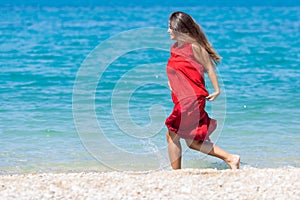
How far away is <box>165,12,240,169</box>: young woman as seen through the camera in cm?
530

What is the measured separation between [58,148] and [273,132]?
2639 millimetres

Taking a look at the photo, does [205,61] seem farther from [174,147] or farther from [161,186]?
[161,186]

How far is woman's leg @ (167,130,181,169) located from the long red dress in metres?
0.09

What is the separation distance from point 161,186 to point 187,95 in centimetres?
99

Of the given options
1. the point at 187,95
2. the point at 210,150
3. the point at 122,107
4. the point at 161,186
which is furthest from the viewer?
the point at 122,107

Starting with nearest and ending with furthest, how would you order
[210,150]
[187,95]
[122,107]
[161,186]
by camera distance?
[161,186] < [187,95] < [210,150] < [122,107]

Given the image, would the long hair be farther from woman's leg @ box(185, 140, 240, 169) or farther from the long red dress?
woman's leg @ box(185, 140, 240, 169)

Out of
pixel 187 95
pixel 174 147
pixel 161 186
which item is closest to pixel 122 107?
pixel 174 147

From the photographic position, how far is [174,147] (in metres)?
5.50

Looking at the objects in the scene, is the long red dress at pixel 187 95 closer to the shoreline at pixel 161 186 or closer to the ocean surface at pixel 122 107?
the shoreline at pixel 161 186

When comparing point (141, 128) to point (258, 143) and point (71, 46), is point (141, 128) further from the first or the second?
point (71, 46)

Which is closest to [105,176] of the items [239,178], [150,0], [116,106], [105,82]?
[239,178]

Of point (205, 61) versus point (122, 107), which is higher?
point (205, 61)

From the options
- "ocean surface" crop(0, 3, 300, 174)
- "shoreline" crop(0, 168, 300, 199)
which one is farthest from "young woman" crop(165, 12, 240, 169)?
"ocean surface" crop(0, 3, 300, 174)
